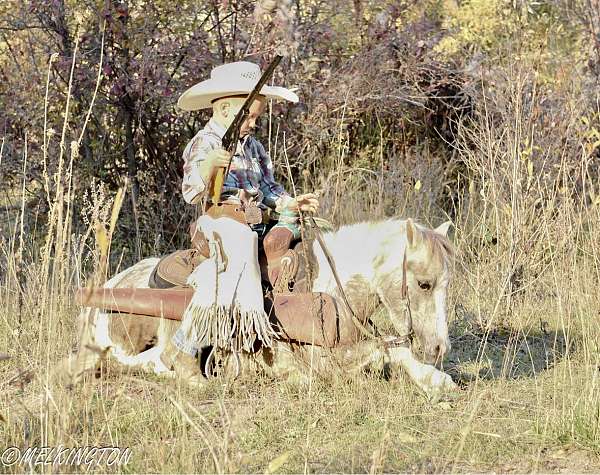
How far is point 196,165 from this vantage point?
582cm

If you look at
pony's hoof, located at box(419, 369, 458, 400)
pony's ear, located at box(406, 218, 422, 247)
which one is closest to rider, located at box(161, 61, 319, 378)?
pony's ear, located at box(406, 218, 422, 247)

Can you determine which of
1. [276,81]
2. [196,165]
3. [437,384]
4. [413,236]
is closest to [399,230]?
[413,236]

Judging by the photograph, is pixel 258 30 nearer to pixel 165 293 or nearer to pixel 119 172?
pixel 119 172

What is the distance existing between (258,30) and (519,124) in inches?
112

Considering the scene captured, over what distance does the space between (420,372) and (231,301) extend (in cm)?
107

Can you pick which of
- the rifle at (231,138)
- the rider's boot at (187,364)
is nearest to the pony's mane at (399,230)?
the rifle at (231,138)

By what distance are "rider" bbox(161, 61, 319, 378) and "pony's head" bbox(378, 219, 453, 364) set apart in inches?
23.5

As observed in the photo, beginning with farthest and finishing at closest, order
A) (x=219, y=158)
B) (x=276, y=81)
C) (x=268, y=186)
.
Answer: (x=276, y=81) → (x=268, y=186) → (x=219, y=158)

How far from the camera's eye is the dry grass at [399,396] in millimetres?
4367

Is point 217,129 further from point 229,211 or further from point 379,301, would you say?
point 379,301

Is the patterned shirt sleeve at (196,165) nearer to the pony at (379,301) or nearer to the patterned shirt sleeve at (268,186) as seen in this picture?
the patterned shirt sleeve at (268,186)

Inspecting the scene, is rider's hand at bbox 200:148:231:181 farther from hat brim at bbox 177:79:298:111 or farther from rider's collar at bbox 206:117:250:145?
hat brim at bbox 177:79:298:111

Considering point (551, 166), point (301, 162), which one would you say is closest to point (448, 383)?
point (551, 166)

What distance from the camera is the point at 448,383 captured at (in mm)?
5574
